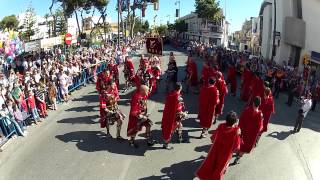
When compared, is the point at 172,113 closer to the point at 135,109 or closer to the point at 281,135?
the point at 135,109

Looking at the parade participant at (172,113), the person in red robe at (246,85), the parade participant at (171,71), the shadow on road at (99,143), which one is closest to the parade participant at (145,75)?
the parade participant at (171,71)

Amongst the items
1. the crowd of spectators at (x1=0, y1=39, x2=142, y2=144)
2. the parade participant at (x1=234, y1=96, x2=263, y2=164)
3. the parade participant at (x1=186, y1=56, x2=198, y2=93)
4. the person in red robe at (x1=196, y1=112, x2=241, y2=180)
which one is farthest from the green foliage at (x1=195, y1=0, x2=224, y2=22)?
the person in red robe at (x1=196, y1=112, x2=241, y2=180)

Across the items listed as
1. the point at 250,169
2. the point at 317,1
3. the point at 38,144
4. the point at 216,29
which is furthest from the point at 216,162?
the point at 216,29

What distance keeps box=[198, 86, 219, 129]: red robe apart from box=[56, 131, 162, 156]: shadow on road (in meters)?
1.74

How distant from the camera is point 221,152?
8.45 meters

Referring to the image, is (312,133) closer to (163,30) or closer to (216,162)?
(216,162)

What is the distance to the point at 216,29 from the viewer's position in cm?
7888

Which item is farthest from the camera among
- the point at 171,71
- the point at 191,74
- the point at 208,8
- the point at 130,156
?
the point at 208,8

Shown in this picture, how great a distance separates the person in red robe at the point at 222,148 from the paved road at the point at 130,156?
0.91 m

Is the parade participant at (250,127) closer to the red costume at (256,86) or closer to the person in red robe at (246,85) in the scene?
the red costume at (256,86)

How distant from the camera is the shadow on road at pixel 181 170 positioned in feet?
30.6

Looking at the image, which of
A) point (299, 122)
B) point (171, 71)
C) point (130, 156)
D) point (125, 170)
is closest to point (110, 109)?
point (130, 156)

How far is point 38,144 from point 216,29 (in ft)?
229

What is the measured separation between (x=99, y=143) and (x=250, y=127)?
4.23 metres
